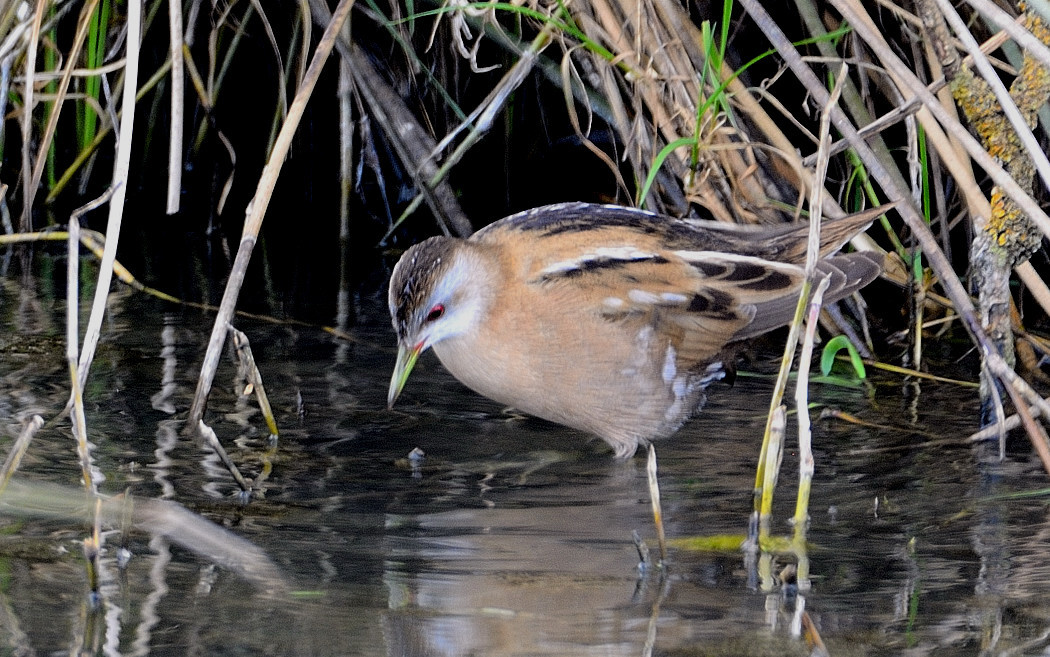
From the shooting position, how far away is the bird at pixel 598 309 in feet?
11.1

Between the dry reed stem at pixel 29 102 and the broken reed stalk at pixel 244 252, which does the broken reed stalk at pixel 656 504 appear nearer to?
the broken reed stalk at pixel 244 252

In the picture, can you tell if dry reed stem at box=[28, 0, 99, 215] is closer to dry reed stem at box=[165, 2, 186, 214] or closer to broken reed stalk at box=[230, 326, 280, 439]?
dry reed stem at box=[165, 2, 186, 214]

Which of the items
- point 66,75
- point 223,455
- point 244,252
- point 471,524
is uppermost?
point 66,75

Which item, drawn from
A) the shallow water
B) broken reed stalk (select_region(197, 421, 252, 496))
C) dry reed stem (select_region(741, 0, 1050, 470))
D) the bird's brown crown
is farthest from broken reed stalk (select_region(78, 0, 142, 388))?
dry reed stem (select_region(741, 0, 1050, 470))

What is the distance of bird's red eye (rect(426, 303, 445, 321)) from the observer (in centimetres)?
335

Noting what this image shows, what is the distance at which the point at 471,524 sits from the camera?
2.88 m

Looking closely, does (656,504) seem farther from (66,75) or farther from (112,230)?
(66,75)

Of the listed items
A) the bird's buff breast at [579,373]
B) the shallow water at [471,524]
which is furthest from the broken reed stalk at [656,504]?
the bird's buff breast at [579,373]

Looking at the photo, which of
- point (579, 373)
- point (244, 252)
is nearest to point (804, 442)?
point (579, 373)

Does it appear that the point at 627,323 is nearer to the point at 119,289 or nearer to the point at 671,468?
the point at 671,468

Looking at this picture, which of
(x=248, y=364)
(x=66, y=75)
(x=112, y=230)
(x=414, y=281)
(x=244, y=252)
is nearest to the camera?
(x=112, y=230)

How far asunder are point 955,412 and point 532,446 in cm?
123

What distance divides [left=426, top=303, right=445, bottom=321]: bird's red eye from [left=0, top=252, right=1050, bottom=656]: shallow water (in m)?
0.35

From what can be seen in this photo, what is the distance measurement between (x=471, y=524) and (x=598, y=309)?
783 millimetres
